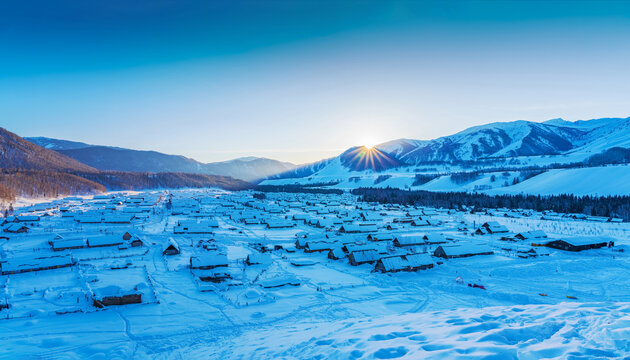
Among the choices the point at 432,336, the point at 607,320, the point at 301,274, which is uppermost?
the point at 607,320

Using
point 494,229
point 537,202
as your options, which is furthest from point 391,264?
point 537,202

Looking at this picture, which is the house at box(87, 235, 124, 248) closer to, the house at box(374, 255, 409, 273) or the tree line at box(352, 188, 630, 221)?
the house at box(374, 255, 409, 273)

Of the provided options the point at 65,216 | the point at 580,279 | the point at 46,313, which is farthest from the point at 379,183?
the point at 46,313

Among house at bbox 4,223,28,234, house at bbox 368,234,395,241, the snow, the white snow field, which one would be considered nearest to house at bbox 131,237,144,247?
the white snow field

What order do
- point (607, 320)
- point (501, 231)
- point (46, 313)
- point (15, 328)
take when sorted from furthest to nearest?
point (501, 231)
point (46, 313)
point (15, 328)
point (607, 320)

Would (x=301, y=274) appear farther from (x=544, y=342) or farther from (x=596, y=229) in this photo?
(x=596, y=229)
